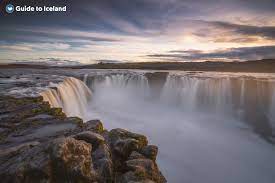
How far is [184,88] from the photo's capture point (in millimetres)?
→ 30016

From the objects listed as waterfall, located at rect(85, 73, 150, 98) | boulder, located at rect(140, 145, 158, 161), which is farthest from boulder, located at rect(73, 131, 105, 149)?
waterfall, located at rect(85, 73, 150, 98)

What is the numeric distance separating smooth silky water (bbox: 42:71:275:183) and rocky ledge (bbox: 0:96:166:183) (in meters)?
6.44

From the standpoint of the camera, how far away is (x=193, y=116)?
26.2m

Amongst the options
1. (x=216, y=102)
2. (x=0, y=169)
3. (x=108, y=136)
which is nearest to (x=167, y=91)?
(x=216, y=102)

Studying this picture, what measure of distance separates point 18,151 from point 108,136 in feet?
6.81

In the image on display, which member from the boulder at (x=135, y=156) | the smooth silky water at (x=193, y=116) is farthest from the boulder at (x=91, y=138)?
the smooth silky water at (x=193, y=116)

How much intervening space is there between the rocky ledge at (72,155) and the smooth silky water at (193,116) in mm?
6438

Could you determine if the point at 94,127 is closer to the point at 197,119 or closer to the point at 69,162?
the point at 69,162

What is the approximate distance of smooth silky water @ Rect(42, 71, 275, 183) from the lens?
14984 mm

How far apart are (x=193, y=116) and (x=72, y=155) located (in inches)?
940

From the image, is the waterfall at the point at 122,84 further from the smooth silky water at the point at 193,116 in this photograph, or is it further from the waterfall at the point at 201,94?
the waterfall at the point at 201,94

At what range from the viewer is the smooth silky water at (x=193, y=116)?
15.0 m

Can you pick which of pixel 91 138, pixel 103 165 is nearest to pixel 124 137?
pixel 91 138

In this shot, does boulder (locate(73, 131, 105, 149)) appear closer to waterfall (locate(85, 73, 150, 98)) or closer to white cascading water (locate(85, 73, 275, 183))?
white cascading water (locate(85, 73, 275, 183))
